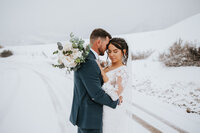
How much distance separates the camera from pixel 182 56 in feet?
20.4

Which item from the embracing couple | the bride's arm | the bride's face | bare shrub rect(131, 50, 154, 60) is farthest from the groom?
bare shrub rect(131, 50, 154, 60)

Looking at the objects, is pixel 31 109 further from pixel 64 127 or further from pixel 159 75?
pixel 159 75

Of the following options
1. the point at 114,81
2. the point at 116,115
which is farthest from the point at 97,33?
the point at 116,115

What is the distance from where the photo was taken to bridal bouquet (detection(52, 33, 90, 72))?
136 centimetres

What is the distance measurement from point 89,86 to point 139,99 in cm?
356

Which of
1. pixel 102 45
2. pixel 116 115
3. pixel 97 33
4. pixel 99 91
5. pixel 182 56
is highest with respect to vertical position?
pixel 97 33

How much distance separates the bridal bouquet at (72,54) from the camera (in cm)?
136

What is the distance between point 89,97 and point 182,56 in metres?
6.31

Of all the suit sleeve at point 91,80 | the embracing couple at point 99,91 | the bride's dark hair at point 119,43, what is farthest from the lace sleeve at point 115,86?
the bride's dark hair at point 119,43

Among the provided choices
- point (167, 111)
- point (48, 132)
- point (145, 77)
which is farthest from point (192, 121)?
point (145, 77)

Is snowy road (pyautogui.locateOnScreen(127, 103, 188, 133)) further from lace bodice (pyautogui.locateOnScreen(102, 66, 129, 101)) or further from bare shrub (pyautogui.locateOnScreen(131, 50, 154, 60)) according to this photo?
bare shrub (pyautogui.locateOnScreen(131, 50, 154, 60))

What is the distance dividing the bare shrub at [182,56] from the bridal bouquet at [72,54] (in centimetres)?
623

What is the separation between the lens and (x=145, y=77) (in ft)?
22.4

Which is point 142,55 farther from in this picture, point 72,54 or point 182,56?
point 72,54
